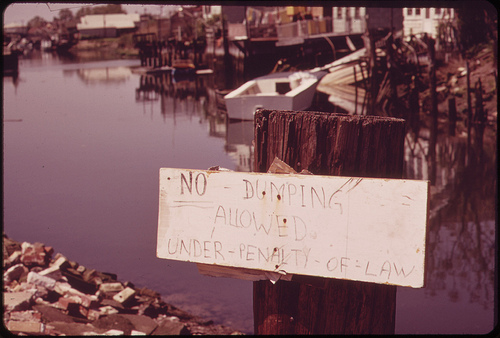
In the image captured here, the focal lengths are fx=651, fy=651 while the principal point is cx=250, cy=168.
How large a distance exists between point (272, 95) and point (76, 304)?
1764cm

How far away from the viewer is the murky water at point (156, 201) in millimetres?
9500

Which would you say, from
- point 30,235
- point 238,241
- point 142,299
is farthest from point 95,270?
point 238,241

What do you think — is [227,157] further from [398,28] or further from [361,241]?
[398,28]

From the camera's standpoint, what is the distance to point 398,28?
44094 mm

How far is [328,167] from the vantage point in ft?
6.45

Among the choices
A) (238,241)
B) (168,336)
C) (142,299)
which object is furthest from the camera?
(142,299)

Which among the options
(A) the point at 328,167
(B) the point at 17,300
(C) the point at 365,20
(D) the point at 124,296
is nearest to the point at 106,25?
(C) the point at 365,20

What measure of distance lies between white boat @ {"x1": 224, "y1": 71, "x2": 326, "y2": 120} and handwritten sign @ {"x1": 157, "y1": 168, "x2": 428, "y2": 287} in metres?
21.8

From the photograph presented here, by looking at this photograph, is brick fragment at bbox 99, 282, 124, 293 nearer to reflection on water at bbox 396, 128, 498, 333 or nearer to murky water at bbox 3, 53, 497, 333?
murky water at bbox 3, 53, 497, 333

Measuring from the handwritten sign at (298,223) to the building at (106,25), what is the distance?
11881cm

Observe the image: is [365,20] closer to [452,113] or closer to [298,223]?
[452,113]

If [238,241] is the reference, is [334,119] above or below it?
above

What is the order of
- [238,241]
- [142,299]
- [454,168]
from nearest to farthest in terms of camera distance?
[238,241], [142,299], [454,168]

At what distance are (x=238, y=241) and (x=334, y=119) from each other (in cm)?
47
